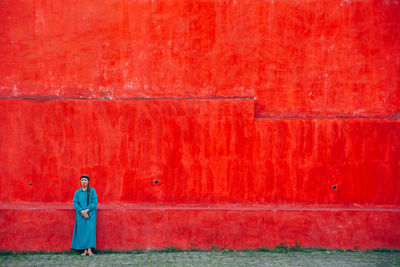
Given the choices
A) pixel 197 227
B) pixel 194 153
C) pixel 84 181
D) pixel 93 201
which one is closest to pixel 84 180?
pixel 84 181

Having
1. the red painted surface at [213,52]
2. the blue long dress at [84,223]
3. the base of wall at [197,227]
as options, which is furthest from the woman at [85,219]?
the red painted surface at [213,52]

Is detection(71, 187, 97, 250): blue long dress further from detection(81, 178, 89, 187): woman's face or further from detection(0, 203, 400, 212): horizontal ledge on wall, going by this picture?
detection(0, 203, 400, 212): horizontal ledge on wall

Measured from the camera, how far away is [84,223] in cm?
613

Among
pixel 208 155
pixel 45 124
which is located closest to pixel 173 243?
pixel 208 155

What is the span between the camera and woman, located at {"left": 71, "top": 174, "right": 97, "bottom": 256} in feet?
20.0

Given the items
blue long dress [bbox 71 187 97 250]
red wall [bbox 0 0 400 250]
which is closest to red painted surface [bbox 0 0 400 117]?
red wall [bbox 0 0 400 250]

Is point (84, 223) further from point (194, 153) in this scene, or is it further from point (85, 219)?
point (194, 153)

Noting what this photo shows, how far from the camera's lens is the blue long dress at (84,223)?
20.0 ft

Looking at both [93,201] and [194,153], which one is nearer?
[93,201]

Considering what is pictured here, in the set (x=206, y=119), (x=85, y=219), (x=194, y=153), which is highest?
(x=206, y=119)

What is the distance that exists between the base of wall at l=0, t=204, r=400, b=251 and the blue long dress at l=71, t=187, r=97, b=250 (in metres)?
0.20

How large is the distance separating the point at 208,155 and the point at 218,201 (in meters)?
0.72

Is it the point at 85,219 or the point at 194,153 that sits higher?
the point at 194,153

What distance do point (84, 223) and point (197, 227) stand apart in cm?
166
